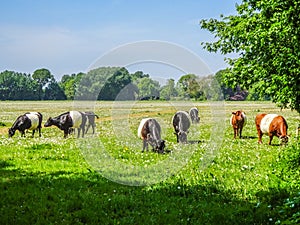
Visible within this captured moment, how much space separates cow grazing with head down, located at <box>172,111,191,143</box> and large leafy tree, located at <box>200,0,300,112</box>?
3.19m

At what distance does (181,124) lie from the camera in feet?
73.1

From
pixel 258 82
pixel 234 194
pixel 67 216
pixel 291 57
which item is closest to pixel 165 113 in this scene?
pixel 258 82

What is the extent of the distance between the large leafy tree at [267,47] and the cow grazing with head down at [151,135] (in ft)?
17.7

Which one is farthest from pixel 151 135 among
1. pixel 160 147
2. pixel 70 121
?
pixel 70 121

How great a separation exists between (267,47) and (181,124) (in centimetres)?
708

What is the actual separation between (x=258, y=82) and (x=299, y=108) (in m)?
4.36

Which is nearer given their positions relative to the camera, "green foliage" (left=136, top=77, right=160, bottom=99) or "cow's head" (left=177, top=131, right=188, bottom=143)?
"green foliage" (left=136, top=77, right=160, bottom=99)

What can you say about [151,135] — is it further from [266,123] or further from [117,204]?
[117,204]

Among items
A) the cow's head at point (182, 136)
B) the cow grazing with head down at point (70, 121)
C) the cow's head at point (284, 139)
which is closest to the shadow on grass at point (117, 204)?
the cow's head at point (182, 136)

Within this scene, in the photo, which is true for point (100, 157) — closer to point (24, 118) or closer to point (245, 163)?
point (245, 163)

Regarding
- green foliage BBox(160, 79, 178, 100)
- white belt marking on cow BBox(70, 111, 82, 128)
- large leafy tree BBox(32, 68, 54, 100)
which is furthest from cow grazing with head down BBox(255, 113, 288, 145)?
large leafy tree BBox(32, 68, 54, 100)

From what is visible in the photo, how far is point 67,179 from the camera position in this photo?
12.5 m

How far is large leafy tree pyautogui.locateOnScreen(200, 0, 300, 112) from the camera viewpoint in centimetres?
1405

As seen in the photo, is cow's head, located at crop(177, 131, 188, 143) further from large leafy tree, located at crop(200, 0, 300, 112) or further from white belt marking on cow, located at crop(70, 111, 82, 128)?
white belt marking on cow, located at crop(70, 111, 82, 128)
